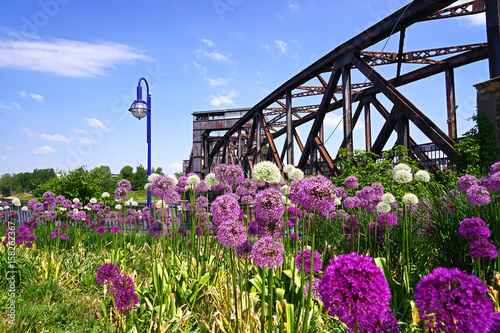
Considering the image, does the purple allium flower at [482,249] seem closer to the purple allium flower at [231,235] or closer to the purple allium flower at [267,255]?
the purple allium flower at [267,255]

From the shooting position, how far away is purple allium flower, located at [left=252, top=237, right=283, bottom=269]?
2016 mm

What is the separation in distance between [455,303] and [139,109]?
12044 mm

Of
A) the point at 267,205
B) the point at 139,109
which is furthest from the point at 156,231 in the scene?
the point at 139,109

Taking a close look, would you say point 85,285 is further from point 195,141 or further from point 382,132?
point 195,141

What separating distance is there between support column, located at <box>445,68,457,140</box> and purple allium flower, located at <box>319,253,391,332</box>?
999 centimetres

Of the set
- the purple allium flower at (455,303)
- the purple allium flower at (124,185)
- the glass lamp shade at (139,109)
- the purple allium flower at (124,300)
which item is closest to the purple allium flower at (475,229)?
the purple allium flower at (455,303)

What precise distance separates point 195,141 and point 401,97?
2676 cm

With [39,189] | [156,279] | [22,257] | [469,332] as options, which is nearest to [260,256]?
[469,332]

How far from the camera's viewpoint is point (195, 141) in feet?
109

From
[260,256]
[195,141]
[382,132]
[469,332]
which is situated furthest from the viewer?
[195,141]

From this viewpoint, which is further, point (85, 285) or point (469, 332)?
point (85, 285)

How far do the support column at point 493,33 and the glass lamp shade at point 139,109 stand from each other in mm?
10556

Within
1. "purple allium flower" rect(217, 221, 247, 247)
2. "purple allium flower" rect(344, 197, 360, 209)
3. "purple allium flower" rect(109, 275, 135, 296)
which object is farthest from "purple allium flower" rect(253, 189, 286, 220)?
"purple allium flower" rect(344, 197, 360, 209)

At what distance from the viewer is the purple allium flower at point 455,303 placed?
1155 mm
